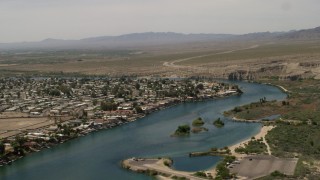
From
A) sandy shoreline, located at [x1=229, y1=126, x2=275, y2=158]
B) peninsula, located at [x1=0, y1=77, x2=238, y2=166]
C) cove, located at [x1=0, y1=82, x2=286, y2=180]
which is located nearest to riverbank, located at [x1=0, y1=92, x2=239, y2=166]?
peninsula, located at [x1=0, y1=77, x2=238, y2=166]

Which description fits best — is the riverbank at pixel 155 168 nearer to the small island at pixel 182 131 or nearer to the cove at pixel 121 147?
the cove at pixel 121 147

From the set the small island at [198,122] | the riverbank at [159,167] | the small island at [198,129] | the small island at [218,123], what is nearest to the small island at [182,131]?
the small island at [198,129]

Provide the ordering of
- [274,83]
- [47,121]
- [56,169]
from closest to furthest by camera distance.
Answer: [56,169], [47,121], [274,83]

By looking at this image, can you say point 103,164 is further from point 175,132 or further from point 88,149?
point 175,132

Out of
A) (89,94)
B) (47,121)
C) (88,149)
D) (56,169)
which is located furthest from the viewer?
(89,94)

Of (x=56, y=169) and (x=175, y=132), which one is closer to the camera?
(x=56, y=169)

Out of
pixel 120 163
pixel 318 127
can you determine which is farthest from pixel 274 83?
pixel 120 163
